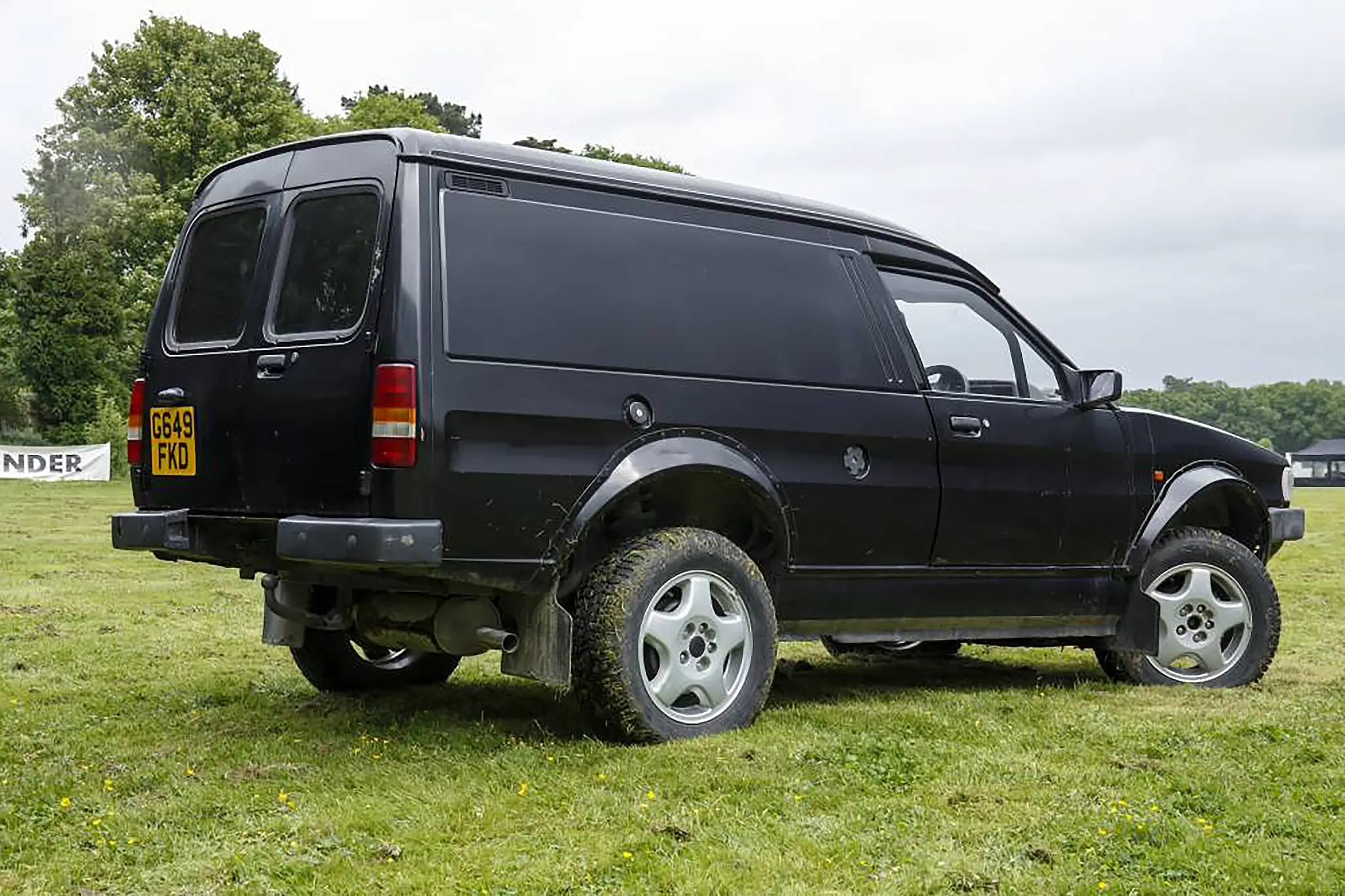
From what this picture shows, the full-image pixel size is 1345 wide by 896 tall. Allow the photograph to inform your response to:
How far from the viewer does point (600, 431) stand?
5.88m

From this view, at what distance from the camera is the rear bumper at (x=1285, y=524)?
27.1 feet

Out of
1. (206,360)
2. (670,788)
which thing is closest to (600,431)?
(670,788)

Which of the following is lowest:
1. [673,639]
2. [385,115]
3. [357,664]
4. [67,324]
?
[357,664]

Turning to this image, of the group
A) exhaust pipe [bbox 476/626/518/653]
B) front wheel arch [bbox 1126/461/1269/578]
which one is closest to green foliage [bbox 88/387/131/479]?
front wheel arch [bbox 1126/461/1269/578]

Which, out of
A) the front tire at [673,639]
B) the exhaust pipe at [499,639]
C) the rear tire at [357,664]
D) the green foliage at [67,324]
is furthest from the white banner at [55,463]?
the front tire at [673,639]

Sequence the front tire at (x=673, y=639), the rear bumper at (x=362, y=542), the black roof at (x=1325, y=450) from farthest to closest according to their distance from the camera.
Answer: the black roof at (x=1325, y=450) < the front tire at (x=673, y=639) < the rear bumper at (x=362, y=542)

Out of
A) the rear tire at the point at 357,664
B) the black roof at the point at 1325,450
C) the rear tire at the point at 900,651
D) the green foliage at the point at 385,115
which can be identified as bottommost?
the black roof at the point at 1325,450

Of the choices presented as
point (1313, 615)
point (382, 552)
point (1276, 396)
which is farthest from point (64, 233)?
point (1276, 396)

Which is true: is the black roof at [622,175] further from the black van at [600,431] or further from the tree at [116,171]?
the tree at [116,171]

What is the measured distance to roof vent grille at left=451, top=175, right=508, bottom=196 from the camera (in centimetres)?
582

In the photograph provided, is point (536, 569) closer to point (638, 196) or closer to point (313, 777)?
point (313, 777)

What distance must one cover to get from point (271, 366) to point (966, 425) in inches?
117

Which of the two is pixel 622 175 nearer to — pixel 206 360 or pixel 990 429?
pixel 206 360

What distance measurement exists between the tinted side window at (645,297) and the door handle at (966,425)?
1.35 ft
